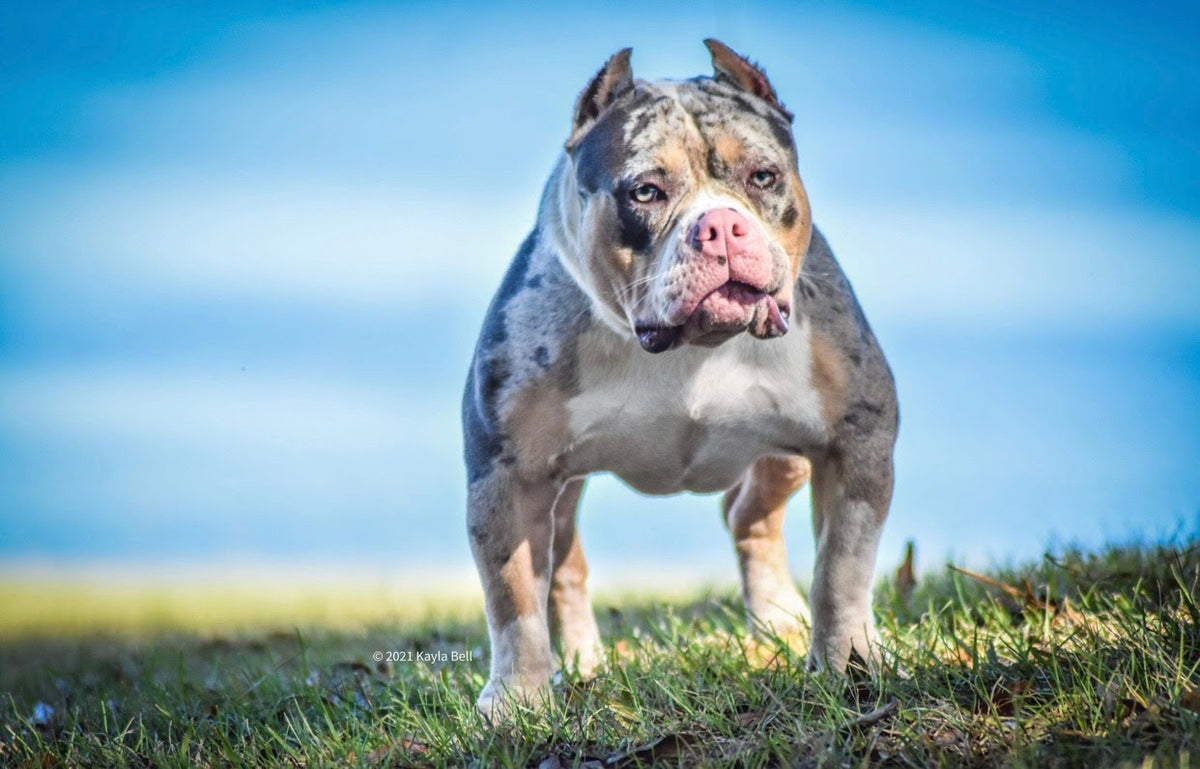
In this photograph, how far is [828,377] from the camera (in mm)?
4477

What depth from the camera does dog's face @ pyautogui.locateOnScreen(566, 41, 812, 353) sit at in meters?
3.92

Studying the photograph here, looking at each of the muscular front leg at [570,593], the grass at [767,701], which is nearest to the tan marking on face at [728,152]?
the grass at [767,701]

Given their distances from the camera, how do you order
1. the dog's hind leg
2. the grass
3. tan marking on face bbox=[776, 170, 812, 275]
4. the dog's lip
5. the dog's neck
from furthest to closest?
1. the dog's hind leg
2. the dog's neck
3. tan marking on face bbox=[776, 170, 812, 275]
4. the dog's lip
5. the grass

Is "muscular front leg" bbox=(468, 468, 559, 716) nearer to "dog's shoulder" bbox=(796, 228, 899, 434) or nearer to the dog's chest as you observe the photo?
the dog's chest

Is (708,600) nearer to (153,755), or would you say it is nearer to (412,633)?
(412,633)

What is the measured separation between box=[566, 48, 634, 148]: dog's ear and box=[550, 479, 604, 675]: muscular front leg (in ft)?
5.50

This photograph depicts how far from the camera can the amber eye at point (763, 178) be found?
13.7 feet

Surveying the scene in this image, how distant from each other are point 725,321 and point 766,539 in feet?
7.01

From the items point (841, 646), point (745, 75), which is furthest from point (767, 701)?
point (745, 75)

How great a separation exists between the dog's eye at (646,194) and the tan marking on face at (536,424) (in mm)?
750

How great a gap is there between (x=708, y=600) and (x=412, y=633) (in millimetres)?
1727

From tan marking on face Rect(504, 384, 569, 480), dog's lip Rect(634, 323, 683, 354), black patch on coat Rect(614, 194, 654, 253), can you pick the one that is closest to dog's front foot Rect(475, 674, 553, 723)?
tan marking on face Rect(504, 384, 569, 480)

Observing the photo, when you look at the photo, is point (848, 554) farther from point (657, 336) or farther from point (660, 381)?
point (657, 336)

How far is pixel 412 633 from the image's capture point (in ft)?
24.2
